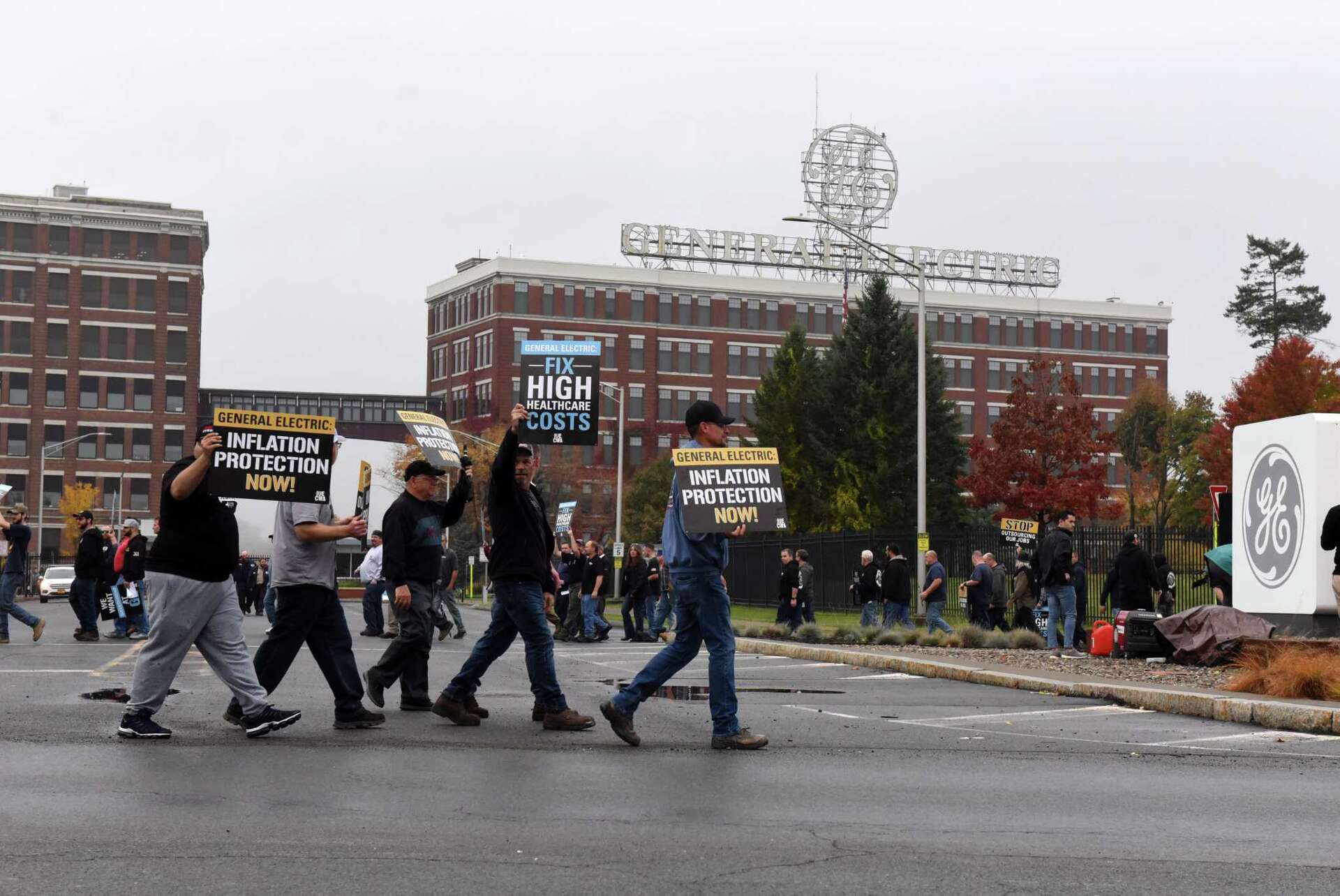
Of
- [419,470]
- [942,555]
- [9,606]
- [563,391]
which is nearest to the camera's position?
[419,470]

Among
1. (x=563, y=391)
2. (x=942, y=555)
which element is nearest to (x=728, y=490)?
(x=563, y=391)

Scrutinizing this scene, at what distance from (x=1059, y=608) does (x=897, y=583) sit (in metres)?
5.90

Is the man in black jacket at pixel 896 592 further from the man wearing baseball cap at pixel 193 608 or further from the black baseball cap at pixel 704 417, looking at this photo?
the man wearing baseball cap at pixel 193 608

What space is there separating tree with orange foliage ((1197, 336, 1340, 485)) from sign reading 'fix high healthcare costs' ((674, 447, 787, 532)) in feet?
172

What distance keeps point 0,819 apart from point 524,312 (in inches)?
4031

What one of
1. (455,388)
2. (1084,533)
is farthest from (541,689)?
(455,388)

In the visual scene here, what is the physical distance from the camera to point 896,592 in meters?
28.3

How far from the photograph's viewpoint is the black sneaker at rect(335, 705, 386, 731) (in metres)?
10.6

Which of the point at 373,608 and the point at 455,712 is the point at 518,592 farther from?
the point at 373,608

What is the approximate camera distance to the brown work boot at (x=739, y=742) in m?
9.91

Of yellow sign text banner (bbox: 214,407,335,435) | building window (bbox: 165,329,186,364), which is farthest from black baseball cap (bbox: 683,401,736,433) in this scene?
building window (bbox: 165,329,186,364)

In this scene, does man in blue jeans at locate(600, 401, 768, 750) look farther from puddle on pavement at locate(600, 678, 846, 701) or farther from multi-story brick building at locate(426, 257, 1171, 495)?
multi-story brick building at locate(426, 257, 1171, 495)

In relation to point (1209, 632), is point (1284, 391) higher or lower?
higher

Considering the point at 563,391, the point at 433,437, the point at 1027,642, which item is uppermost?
the point at 563,391
